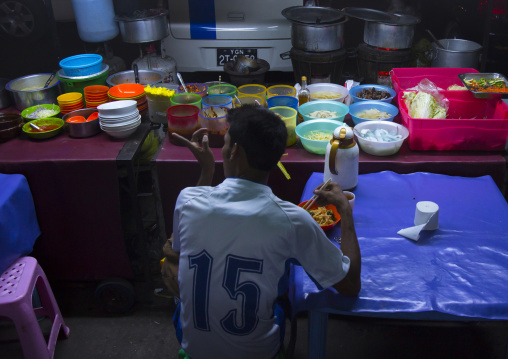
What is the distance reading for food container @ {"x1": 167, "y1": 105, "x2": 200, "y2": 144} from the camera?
3129 mm

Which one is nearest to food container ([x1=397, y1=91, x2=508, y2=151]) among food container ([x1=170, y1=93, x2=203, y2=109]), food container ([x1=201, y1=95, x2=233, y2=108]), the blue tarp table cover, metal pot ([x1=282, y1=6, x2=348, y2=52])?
the blue tarp table cover

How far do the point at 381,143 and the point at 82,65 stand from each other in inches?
92.4

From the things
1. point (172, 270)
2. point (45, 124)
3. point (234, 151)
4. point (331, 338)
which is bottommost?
point (331, 338)

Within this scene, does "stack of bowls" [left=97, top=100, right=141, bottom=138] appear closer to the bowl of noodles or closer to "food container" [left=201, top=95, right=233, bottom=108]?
"food container" [left=201, top=95, right=233, bottom=108]

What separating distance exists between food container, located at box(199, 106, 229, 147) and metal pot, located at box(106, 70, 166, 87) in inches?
33.5

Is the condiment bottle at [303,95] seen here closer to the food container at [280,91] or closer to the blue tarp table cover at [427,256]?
the food container at [280,91]

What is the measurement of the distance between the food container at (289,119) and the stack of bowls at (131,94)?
102cm

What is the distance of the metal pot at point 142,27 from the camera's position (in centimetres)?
428

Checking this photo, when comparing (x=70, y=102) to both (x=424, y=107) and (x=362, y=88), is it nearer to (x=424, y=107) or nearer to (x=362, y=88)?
(x=362, y=88)

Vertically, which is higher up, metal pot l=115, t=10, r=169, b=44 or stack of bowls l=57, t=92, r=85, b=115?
metal pot l=115, t=10, r=169, b=44

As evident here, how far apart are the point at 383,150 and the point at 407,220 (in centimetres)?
70

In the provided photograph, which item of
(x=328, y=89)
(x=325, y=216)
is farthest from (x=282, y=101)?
(x=325, y=216)

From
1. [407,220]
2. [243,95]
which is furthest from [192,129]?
[407,220]

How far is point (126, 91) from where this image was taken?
350 cm
